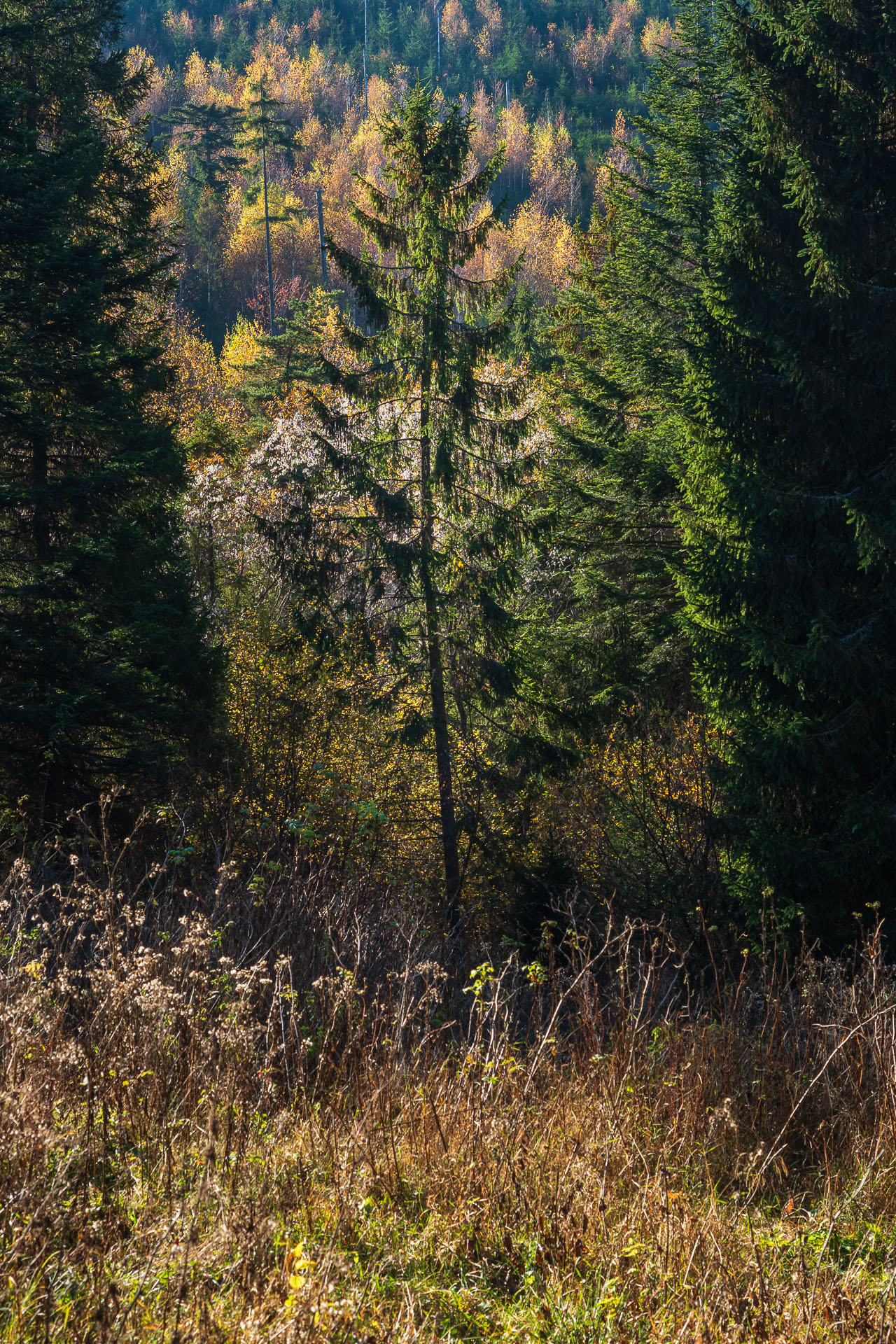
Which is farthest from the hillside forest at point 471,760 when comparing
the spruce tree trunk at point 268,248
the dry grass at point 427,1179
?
the spruce tree trunk at point 268,248

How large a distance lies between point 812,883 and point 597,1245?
4744mm

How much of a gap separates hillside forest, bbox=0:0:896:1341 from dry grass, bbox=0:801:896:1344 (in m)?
0.03

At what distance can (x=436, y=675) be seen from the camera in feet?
41.4

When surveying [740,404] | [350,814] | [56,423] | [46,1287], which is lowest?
[350,814]

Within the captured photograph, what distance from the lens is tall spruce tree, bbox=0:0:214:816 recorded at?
9.99 meters

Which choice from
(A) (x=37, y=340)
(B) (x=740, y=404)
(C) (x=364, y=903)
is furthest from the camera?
(A) (x=37, y=340)

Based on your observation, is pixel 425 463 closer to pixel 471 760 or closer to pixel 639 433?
pixel 639 433

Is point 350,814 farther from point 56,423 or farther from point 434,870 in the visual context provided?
point 56,423

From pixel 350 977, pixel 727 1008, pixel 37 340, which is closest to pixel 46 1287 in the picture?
pixel 350 977

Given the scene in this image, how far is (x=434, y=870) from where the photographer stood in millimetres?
13469

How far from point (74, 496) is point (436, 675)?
5.48m

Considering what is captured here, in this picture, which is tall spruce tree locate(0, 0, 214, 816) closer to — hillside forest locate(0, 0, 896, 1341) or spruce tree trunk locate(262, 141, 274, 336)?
hillside forest locate(0, 0, 896, 1341)

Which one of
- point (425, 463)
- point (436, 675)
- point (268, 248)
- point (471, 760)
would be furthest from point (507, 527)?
point (268, 248)

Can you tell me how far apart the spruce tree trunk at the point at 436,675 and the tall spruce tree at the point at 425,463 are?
25 millimetres
